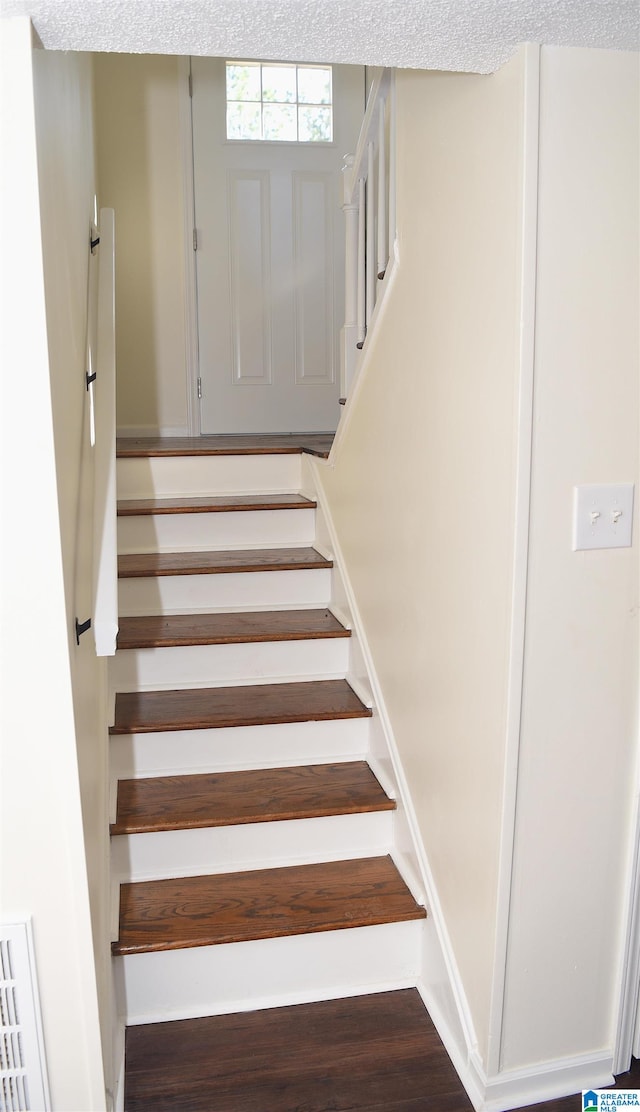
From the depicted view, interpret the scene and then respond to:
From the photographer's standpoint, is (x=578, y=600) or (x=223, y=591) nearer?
(x=578, y=600)

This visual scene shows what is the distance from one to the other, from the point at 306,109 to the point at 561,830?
13.1ft

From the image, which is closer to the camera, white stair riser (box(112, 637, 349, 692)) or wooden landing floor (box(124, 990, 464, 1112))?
wooden landing floor (box(124, 990, 464, 1112))

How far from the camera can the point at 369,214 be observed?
2.63m

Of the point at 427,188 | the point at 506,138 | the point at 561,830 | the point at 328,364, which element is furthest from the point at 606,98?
the point at 328,364

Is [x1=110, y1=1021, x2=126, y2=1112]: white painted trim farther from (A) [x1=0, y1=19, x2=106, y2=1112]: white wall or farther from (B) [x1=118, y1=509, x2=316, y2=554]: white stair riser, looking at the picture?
(B) [x1=118, y1=509, x2=316, y2=554]: white stair riser

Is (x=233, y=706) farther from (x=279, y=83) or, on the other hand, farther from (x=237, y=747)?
(x=279, y=83)

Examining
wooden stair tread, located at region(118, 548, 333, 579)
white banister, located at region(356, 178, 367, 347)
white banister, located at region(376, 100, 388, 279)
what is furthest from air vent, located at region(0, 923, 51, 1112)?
white banister, located at region(356, 178, 367, 347)

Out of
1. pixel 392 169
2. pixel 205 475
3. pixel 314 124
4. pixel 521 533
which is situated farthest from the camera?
pixel 314 124

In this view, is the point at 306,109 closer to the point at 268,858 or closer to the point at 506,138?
the point at 506,138

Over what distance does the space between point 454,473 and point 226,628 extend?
43.3 inches

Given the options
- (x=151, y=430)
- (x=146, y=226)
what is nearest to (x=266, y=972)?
(x=151, y=430)

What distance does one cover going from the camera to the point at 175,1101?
1.76m

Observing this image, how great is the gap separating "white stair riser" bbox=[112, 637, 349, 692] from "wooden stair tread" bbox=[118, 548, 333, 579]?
302mm

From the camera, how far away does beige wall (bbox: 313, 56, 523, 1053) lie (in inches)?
63.1
